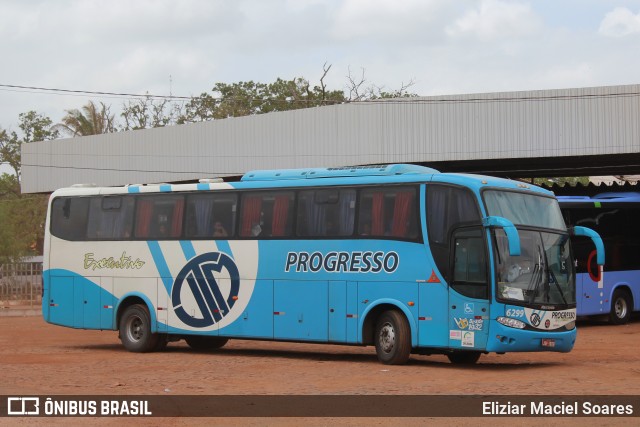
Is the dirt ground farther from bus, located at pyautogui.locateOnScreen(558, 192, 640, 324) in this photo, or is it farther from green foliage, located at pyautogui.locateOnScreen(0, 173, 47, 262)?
green foliage, located at pyautogui.locateOnScreen(0, 173, 47, 262)

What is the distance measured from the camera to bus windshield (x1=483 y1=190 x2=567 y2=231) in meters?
17.8

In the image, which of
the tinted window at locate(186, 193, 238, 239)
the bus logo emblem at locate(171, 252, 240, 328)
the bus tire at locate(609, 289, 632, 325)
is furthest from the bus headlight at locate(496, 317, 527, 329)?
the bus tire at locate(609, 289, 632, 325)

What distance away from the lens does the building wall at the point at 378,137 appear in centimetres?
3184

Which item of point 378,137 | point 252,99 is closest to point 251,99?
point 252,99

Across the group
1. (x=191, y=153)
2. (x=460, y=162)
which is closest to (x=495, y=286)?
(x=460, y=162)

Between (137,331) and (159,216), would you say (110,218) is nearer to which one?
(159,216)

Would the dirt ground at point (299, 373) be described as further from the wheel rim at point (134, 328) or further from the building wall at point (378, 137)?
the building wall at point (378, 137)

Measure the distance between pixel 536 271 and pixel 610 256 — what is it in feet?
39.6

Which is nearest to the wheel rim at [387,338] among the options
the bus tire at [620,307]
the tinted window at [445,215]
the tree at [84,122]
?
the tinted window at [445,215]

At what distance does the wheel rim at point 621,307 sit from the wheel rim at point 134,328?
13558 mm

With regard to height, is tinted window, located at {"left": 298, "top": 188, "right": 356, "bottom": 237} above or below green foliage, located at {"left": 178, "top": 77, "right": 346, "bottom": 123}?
below

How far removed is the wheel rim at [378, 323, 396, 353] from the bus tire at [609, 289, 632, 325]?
40.7 ft

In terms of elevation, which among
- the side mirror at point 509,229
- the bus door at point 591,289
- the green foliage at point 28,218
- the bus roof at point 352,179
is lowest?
the bus door at point 591,289

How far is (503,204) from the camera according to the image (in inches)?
706
